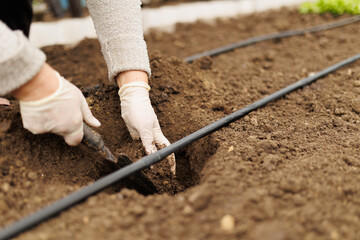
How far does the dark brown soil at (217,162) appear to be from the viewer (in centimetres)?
112

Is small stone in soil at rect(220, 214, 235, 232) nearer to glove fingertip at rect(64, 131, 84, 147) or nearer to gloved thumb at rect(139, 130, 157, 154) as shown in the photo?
gloved thumb at rect(139, 130, 157, 154)

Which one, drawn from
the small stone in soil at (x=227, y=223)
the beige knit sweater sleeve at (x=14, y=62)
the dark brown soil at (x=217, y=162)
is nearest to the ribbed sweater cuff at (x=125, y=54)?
the dark brown soil at (x=217, y=162)

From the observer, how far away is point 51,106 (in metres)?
1.40

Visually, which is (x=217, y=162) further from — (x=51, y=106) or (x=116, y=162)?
(x=51, y=106)

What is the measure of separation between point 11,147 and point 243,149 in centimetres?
135

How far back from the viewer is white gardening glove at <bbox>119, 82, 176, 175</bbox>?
5.81ft

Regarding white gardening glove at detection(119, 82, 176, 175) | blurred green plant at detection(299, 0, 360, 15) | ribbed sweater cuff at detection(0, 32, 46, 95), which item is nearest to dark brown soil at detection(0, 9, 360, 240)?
white gardening glove at detection(119, 82, 176, 175)

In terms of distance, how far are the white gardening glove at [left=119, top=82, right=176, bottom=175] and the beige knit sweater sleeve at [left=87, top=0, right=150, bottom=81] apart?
0.14 meters

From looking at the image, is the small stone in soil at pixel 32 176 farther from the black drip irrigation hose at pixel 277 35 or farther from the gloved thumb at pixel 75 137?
the black drip irrigation hose at pixel 277 35

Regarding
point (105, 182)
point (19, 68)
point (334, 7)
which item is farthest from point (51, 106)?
point (334, 7)

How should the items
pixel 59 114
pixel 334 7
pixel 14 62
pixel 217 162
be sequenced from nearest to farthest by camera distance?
pixel 14 62 < pixel 59 114 < pixel 217 162 < pixel 334 7

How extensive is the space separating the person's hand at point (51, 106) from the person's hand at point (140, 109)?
0.33 metres

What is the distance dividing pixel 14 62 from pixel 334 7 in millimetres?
5218

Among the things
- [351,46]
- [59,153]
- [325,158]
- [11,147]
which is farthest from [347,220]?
[351,46]
